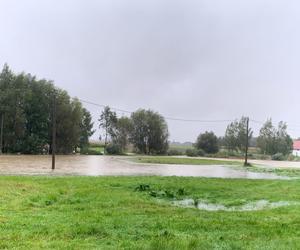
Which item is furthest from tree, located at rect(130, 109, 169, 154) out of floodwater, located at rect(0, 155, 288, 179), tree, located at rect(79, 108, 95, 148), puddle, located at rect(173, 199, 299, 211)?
puddle, located at rect(173, 199, 299, 211)

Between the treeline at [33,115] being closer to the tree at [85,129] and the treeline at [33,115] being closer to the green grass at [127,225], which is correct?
the tree at [85,129]

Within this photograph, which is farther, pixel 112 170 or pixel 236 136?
pixel 236 136

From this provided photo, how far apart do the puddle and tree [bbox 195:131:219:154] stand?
299 ft

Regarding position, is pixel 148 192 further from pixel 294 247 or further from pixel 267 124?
pixel 267 124

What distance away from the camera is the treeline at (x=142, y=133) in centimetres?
9912

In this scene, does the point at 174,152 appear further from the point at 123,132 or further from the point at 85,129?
the point at 85,129

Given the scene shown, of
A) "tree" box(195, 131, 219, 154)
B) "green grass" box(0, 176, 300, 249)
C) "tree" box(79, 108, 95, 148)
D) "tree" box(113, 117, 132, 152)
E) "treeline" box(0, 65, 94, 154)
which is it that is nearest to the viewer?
"green grass" box(0, 176, 300, 249)

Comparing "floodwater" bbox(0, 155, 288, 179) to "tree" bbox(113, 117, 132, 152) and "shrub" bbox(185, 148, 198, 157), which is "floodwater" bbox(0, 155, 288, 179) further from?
"shrub" bbox(185, 148, 198, 157)

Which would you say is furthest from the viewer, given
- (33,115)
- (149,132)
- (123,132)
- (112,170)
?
(123,132)

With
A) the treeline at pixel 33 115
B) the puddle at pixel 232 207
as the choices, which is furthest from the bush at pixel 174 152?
the puddle at pixel 232 207

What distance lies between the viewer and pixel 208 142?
108312 mm

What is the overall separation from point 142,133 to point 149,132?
174 centimetres

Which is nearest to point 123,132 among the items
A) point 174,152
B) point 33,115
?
point 174,152

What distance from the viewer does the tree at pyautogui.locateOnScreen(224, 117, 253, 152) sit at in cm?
11244
